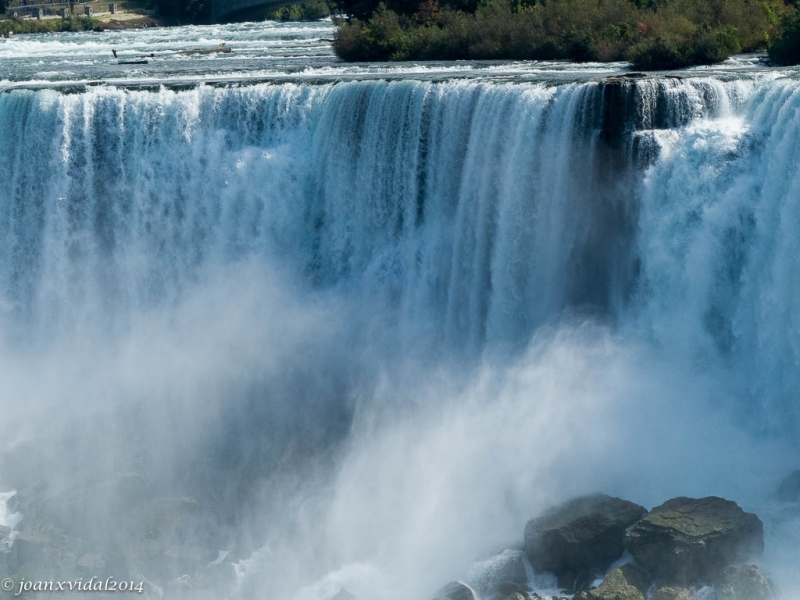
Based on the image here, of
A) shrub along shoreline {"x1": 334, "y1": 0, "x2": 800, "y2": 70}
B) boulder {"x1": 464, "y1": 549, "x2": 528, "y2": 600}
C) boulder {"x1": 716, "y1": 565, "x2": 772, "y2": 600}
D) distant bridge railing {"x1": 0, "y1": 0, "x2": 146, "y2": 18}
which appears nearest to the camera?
boulder {"x1": 716, "y1": 565, "x2": 772, "y2": 600}

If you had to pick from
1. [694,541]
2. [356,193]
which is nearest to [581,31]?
[356,193]

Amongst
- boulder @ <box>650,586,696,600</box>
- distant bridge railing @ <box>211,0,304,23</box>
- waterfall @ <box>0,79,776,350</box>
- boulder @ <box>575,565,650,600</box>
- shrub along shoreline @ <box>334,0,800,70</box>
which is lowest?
boulder @ <box>575,565,650,600</box>

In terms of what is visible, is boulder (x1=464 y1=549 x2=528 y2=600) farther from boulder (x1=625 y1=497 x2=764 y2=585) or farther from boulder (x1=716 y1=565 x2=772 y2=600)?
boulder (x1=716 y1=565 x2=772 y2=600)

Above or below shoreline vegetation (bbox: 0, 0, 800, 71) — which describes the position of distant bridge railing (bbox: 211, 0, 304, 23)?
above

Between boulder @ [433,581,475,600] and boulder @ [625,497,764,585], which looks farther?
boulder @ [433,581,475,600]

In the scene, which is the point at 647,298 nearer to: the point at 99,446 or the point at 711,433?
the point at 711,433

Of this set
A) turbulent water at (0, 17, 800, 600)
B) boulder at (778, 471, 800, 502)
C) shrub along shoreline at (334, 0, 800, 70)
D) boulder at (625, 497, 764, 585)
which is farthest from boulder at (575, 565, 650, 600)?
shrub along shoreline at (334, 0, 800, 70)

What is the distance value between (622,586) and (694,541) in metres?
1.01

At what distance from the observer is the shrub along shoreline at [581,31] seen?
77.7 ft

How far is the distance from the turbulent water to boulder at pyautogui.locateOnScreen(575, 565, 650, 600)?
1587mm

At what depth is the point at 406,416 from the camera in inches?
728

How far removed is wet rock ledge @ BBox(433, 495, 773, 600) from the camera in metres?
13.6

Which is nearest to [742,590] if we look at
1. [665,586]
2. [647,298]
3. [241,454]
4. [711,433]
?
[665,586]

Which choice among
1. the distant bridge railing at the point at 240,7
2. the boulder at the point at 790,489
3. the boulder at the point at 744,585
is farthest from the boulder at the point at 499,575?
the distant bridge railing at the point at 240,7
